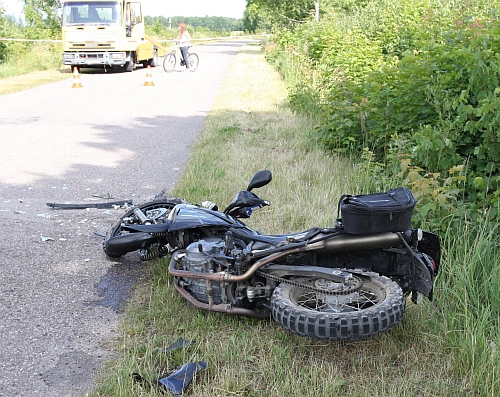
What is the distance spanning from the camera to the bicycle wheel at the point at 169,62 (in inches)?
965

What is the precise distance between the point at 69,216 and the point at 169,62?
1983cm

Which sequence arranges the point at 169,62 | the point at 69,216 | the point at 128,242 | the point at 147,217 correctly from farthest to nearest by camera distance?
1. the point at 169,62
2. the point at 69,216
3. the point at 147,217
4. the point at 128,242

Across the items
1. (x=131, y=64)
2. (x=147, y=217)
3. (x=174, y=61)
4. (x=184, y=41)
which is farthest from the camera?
(x=174, y=61)

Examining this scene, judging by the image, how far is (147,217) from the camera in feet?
15.7

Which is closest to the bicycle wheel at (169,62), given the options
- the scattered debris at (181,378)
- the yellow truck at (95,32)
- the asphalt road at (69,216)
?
the yellow truck at (95,32)

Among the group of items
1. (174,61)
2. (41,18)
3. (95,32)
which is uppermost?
(41,18)

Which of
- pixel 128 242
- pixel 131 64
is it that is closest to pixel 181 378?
pixel 128 242

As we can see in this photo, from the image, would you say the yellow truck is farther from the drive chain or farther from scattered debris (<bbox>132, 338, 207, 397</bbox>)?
scattered debris (<bbox>132, 338, 207, 397</bbox>)

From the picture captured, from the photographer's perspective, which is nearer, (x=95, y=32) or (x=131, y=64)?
(x=95, y=32)

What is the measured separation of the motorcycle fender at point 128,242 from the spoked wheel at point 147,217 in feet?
0.27

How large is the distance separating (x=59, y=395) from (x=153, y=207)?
7.15ft

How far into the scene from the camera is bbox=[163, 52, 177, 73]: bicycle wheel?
2450 centimetres

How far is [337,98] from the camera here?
315 inches

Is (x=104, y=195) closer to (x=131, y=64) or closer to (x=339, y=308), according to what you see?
(x=339, y=308)
